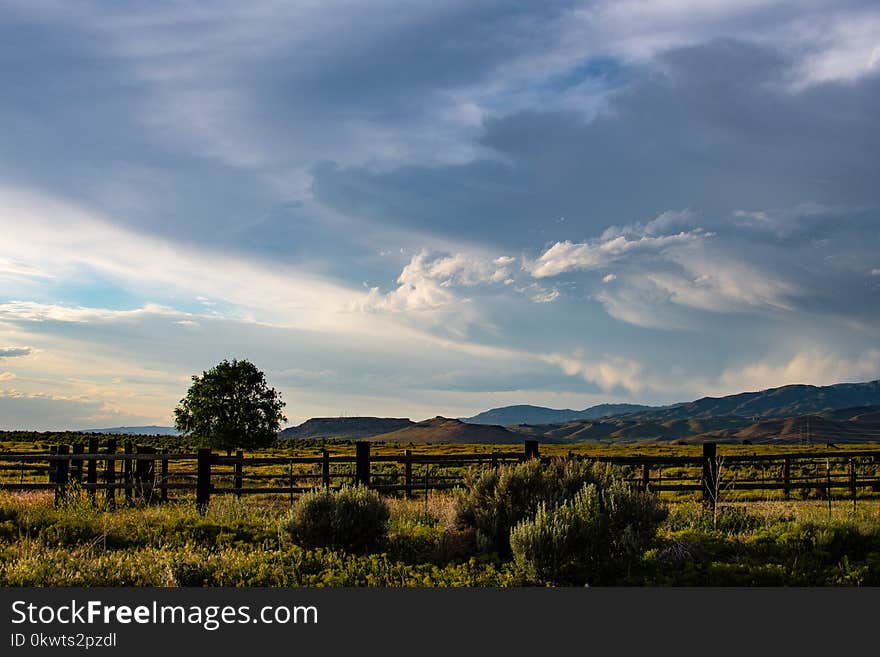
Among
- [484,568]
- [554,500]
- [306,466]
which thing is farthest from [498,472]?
[306,466]

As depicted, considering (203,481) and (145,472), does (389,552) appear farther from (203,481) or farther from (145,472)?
(145,472)

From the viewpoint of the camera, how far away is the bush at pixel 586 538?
1062cm

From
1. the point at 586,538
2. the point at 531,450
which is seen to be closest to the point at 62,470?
the point at 531,450

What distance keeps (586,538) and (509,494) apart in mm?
2175

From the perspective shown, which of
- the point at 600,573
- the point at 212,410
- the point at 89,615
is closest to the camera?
the point at 89,615

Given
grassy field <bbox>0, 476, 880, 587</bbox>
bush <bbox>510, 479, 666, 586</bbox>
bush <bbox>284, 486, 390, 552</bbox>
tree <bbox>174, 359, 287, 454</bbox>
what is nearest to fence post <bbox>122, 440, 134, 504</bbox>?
grassy field <bbox>0, 476, 880, 587</bbox>

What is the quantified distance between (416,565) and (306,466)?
197 ft

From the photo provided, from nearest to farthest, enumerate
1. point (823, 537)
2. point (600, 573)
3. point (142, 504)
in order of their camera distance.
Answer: point (600, 573) < point (823, 537) < point (142, 504)

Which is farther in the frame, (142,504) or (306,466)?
(306,466)

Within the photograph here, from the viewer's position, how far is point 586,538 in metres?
10.8

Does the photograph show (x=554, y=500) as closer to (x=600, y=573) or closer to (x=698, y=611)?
(x=600, y=573)

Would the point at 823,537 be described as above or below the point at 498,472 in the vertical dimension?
below

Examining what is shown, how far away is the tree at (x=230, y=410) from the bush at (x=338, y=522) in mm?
49739

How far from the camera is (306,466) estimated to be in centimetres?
6994
